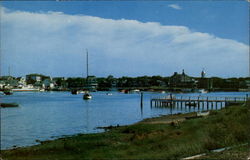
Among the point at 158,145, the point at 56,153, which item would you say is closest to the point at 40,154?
the point at 56,153

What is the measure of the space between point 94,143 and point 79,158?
18.4 feet

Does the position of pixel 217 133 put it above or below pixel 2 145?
above

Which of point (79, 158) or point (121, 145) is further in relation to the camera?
point (121, 145)

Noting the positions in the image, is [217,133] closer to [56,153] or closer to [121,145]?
[121,145]

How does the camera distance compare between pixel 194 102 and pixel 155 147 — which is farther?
pixel 194 102

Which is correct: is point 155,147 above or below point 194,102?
above

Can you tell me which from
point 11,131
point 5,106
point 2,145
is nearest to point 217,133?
point 2,145

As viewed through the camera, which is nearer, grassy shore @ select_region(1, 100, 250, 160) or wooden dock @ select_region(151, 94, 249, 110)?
grassy shore @ select_region(1, 100, 250, 160)

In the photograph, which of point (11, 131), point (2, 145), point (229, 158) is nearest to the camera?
point (229, 158)

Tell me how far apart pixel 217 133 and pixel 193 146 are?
3632 millimetres

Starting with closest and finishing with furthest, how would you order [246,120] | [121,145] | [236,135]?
[236,135]
[121,145]
[246,120]

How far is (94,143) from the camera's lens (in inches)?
921

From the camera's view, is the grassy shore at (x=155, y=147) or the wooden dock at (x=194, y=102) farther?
the wooden dock at (x=194, y=102)

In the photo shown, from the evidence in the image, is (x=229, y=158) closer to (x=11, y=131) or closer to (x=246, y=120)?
(x=246, y=120)
